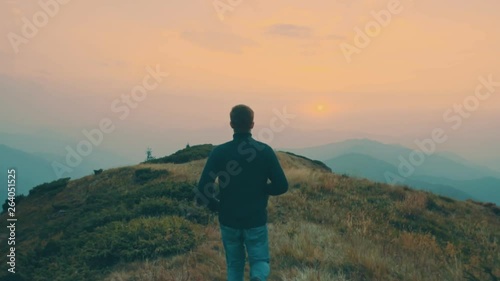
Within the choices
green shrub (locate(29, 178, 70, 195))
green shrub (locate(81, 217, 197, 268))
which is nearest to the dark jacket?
green shrub (locate(81, 217, 197, 268))

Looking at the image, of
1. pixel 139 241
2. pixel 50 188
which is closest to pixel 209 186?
pixel 139 241

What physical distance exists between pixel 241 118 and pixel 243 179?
758 millimetres

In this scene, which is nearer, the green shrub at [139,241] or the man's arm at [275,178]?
the man's arm at [275,178]

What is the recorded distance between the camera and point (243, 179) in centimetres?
502

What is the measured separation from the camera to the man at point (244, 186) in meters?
5.01

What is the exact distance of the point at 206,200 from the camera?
17.0ft

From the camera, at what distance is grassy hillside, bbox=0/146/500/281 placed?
754 centimetres

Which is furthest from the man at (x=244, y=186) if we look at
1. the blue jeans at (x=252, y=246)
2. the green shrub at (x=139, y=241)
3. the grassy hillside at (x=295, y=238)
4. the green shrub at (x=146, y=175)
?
the green shrub at (x=146, y=175)

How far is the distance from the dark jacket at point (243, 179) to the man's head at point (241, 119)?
78 mm

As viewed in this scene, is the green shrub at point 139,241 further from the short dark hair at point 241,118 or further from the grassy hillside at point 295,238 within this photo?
the short dark hair at point 241,118

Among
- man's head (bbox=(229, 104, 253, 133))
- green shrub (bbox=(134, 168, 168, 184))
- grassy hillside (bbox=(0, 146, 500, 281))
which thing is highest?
man's head (bbox=(229, 104, 253, 133))

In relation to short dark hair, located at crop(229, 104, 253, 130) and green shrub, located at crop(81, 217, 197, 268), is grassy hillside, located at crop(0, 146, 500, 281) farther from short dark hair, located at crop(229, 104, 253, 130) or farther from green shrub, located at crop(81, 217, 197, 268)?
short dark hair, located at crop(229, 104, 253, 130)

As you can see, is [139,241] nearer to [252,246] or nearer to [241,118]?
[252,246]

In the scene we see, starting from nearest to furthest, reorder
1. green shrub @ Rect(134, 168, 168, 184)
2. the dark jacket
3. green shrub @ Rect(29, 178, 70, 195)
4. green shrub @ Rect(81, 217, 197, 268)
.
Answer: the dark jacket, green shrub @ Rect(81, 217, 197, 268), green shrub @ Rect(134, 168, 168, 184), green shrub @ Rect(29, 178, 70, 195)
